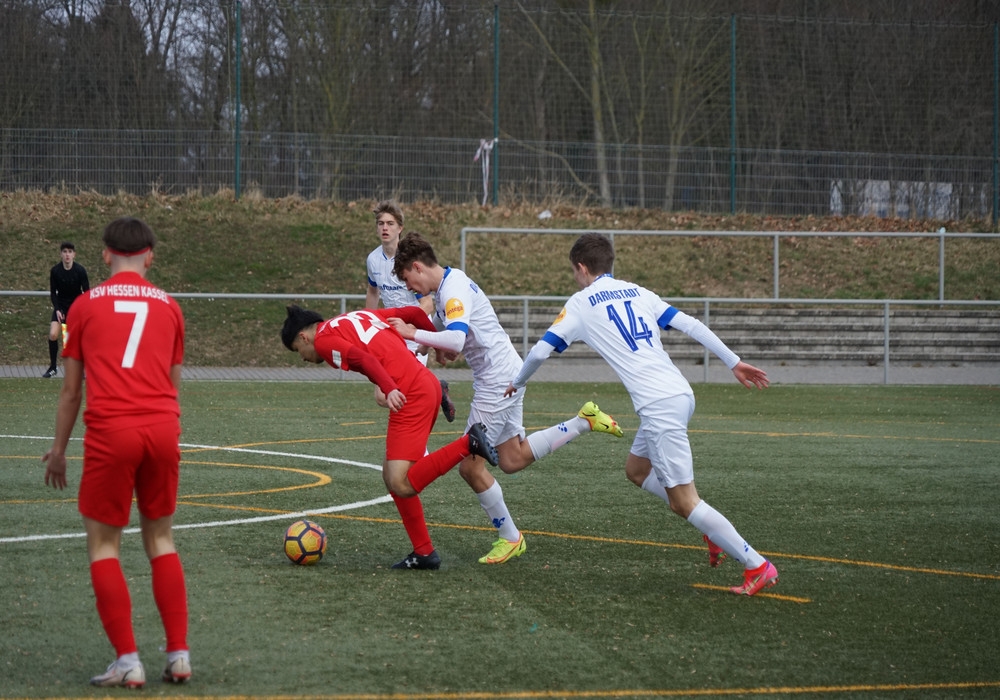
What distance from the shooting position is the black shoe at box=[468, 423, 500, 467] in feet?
20.0

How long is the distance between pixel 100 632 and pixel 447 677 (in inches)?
61.1

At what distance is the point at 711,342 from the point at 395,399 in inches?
62.2

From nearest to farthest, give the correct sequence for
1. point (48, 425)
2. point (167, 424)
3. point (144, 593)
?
point (167, 424)
point (144, 593)
point (48, 425)

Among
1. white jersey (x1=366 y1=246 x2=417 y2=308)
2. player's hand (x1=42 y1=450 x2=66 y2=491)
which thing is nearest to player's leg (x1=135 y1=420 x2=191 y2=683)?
player's hand (x1=42 y1=450 x2=66 y2=491)

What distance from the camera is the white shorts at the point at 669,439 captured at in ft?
18.3

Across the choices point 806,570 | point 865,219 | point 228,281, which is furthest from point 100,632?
point 865,219

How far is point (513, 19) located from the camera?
88.6 ft

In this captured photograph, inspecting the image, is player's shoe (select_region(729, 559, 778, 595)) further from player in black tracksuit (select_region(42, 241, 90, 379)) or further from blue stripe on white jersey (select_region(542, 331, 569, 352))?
player in black tracksuit (select_region(42, 241, 90, 379))

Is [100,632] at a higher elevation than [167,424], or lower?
lower

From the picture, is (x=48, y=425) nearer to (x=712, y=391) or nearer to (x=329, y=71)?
(x=712, y=391)

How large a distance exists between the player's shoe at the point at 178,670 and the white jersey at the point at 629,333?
2372mm

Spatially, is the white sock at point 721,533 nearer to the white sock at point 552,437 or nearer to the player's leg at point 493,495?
the player's leg at point 493,495

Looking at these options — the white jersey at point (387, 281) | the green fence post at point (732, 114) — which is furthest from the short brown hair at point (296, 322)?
the green fence post at point (732, 114)

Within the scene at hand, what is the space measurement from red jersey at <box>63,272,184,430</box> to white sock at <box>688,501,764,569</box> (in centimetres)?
261
